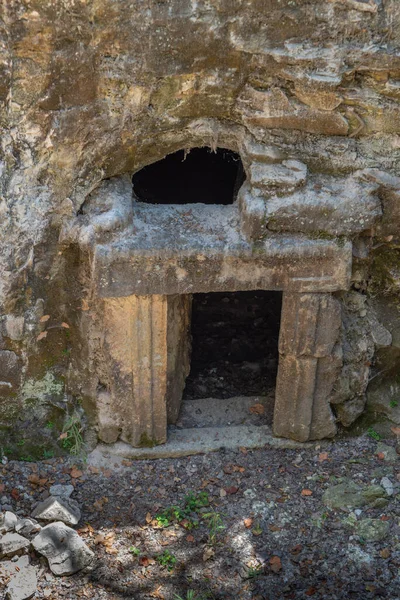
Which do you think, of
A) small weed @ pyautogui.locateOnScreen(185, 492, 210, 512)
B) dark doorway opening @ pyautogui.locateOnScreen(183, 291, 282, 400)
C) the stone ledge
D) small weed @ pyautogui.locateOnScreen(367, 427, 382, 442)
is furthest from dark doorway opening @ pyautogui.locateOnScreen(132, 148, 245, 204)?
small weed @ pyautogui.locateOnScreen(185, 492, 210, 512)

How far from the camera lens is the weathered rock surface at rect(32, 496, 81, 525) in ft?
18.2

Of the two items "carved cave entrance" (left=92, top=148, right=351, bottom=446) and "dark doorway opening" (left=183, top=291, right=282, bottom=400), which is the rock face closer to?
"carved cave entrance" (left=92, top=148, right=351, bottom=446)

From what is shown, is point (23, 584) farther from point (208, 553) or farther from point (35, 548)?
point (208, 553)

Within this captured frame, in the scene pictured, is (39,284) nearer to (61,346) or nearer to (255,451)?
(61,346)

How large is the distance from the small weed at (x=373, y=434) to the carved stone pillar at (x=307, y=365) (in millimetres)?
311

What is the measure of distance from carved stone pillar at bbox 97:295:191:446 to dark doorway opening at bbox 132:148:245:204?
7.53ft

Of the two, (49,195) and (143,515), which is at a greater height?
(49,195)

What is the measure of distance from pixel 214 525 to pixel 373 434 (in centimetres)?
156

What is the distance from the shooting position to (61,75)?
16.4ft

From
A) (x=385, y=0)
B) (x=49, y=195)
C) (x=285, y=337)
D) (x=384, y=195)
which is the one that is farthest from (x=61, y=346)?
(x=385, y=0)

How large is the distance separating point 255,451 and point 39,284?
7.03 feet

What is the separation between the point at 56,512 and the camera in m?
5.55

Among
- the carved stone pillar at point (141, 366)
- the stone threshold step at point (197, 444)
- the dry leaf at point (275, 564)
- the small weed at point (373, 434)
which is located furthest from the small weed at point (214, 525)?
the small weed at point (373, 434)

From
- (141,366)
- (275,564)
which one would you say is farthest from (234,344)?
(275,564)
